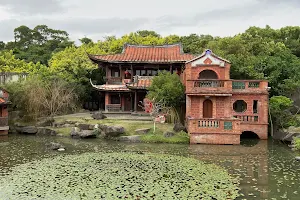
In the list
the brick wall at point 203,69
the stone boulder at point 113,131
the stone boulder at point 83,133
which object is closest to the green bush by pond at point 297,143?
the brick wall at point 203,69

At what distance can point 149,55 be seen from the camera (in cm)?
3144

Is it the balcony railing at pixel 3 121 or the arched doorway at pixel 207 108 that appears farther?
the balcony railing at pixel 3 121

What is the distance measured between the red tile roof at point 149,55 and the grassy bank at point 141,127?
23.1 feet

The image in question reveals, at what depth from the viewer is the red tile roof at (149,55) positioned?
29.9 metres

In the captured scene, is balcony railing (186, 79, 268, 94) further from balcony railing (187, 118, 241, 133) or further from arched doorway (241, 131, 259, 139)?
arched doorway (241, 131, 259, 139)

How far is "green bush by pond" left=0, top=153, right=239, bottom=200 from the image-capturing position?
11031mm

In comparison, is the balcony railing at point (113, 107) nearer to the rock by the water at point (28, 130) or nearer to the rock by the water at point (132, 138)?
the rock by the water at point (28, 130)

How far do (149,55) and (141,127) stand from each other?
10.6 metres

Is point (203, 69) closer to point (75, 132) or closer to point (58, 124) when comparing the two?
point (75, 132)

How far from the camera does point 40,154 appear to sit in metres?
17.5

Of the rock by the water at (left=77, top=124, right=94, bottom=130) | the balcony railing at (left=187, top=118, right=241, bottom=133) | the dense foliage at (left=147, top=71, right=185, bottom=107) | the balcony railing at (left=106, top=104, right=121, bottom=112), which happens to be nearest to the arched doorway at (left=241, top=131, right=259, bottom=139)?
the balcony railing at (left=187, top=118, right=241, bottom=133)

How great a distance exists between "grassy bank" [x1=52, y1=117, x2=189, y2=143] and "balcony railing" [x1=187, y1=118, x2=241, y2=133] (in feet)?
3.03

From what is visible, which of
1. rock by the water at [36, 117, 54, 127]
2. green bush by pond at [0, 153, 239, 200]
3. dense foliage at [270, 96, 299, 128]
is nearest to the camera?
green bush by pond at [0, 153, 239, 200]

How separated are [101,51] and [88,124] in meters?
22.7
